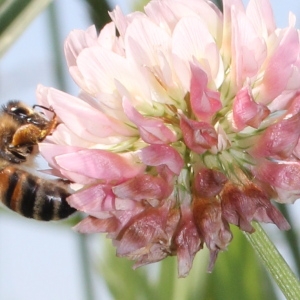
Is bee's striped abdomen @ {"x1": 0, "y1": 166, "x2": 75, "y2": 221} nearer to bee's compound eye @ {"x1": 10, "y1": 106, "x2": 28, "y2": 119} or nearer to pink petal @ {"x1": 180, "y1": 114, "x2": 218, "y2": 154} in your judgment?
bee's compound eye @ {"x1": 10, "y1": 106, "x2": 28, "y2": 119}

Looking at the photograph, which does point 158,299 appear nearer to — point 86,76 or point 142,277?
point 142,277

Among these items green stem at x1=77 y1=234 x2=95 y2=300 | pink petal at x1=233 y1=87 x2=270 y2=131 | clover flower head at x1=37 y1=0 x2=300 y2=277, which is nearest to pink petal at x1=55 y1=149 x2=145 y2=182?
clover flower head at x1=37 y1=0 x2=300 y2=277

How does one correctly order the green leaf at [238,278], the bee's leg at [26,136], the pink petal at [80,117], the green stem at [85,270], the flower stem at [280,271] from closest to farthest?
the flower stem at [280,271] → the pink petal at [80,117] → the bee's leg at [26,136] → the green leaf at [238,278] → the green stem at [85,270]

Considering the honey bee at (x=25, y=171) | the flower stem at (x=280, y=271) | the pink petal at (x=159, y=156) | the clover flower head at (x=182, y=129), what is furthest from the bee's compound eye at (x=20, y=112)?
the flower stem at (x=280, y=271)

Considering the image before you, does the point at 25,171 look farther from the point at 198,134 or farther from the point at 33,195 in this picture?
the point at 198,134

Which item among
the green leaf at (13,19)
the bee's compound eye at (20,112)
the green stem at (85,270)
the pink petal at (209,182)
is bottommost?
the green stem at (85,270)

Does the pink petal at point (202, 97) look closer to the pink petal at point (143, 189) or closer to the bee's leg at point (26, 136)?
the pink petal at point (143, 189)
